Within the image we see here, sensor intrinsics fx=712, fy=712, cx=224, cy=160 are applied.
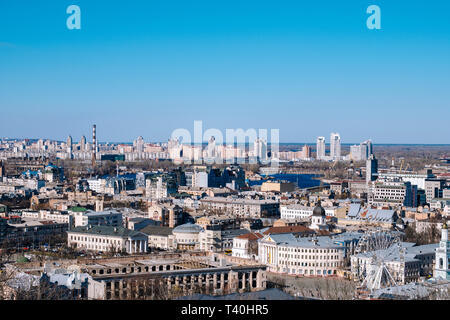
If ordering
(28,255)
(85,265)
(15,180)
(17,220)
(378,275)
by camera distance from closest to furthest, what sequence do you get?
(378,275) → (85,265) → (28,255) → (17,220) → (15,180)

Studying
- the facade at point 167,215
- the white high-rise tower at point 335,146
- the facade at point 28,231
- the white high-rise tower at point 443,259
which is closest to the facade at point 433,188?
the facade at point 167,215

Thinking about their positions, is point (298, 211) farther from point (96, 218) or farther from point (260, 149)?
point (260, 149)

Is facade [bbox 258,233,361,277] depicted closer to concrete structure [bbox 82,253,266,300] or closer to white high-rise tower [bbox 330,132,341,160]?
concrete structure [bbox 82,253,266,300]

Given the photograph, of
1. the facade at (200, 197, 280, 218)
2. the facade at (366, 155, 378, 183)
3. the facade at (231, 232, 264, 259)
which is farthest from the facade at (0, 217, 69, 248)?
the facade at (366, 155, 378, 183)

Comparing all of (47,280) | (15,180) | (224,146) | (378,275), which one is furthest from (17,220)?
(224,146)

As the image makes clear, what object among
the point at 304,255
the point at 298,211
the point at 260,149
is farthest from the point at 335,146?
the point at 304,255
